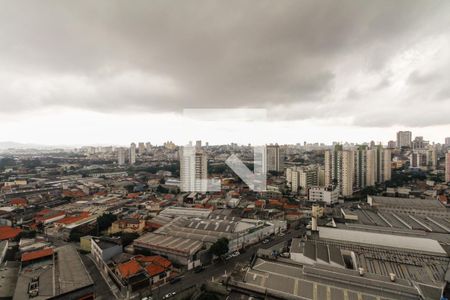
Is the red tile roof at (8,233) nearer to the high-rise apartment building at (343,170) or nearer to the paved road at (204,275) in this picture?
the paved road at (204,275)

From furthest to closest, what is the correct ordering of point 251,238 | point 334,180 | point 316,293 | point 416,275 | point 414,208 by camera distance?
point 334,180 < point 414,208 < point 251,238 < point 416,275 < point 316,293

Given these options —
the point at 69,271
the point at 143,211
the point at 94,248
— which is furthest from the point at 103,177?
the point at 69,271

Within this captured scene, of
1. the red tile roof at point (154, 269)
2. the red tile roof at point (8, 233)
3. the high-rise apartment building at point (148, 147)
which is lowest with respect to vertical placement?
the red tile roof at point (8, 233)

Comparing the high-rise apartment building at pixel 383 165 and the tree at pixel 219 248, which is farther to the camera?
the high-rise apartment building at pixel 383 165

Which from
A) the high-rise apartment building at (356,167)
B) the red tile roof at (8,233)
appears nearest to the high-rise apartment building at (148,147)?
the high-rise apartment building at (356,167)

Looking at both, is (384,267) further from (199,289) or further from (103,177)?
(103,177)

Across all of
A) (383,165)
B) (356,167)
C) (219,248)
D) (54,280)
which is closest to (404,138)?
(383,165)
